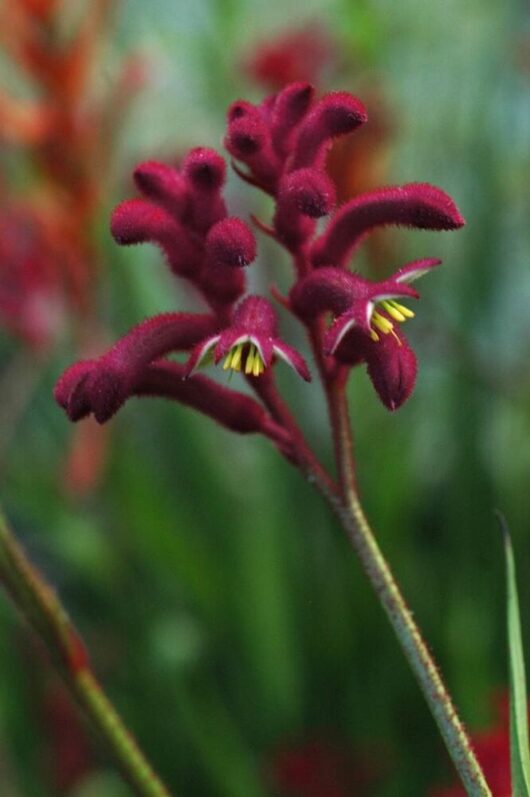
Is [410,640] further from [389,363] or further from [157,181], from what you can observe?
[157,181]

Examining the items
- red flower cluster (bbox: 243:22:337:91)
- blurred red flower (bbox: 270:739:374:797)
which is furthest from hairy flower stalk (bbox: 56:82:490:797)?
red flower cluster (bbox: 243:22:337:91)

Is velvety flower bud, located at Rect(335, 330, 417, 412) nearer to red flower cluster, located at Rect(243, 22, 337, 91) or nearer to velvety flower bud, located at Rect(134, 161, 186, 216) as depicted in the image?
velvety flower bud, located at Rect(134, 161, 186, 216)

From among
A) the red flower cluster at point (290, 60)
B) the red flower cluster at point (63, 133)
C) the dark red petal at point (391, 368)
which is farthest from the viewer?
the red flower cluster at point (290, 60)

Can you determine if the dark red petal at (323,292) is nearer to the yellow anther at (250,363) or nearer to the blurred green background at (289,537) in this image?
the yellow anther at (250,363)

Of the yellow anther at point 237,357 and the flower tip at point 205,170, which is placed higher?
the flower tip at point 205,170

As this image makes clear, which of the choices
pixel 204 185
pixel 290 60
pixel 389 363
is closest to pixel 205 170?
pixel 204 185

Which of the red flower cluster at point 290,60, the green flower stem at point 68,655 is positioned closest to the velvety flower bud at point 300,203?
the green flower stem at point 68,655

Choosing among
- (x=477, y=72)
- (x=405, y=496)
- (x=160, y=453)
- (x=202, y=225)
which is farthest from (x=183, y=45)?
(x=202, y=225)
